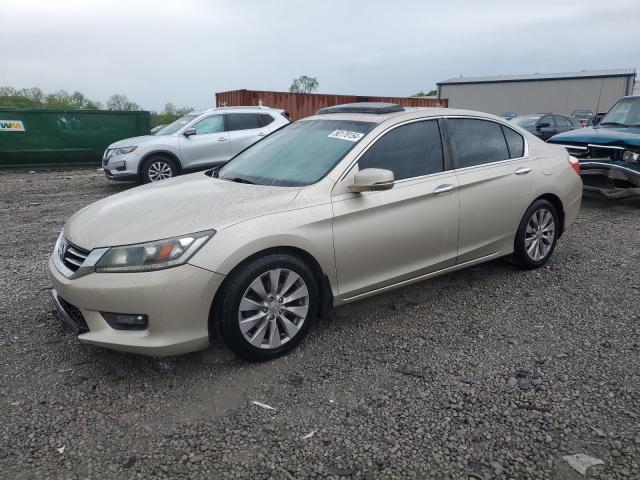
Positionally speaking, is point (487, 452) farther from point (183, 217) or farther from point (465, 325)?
point (183, 217)

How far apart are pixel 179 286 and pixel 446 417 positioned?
1.63m

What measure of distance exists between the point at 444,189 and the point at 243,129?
7.59 meters

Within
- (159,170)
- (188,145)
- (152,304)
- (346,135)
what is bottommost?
(152,304)

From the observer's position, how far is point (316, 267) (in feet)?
11.0

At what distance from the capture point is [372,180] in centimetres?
331

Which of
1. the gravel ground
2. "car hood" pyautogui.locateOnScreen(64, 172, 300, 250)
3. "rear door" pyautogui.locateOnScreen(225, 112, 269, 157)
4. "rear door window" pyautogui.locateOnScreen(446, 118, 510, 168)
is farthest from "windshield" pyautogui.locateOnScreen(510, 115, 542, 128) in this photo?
"car hood" pyautogui.locateOnScreen(64, 172, 300, 250)

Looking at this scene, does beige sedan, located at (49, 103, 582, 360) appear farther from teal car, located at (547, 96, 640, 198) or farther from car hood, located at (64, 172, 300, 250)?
teal car, located at (547, 96, 640, 198)

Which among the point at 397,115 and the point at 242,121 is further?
the point at 242,121

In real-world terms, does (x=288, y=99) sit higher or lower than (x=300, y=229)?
higher

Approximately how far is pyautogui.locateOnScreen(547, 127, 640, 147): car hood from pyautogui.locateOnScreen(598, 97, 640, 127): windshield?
315 mm

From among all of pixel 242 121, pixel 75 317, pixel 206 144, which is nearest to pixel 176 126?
pixel 206 144

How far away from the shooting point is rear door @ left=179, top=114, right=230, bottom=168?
1011 cm

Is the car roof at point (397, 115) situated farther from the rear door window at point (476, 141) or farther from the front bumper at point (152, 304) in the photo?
the front bumper at point (152, 304)

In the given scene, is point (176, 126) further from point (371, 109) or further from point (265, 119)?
point (371, 109)
